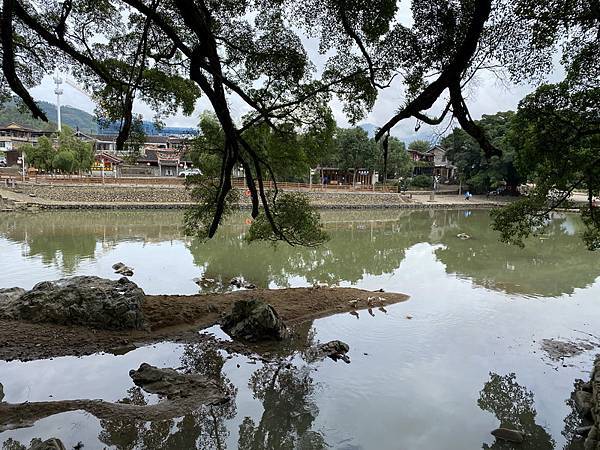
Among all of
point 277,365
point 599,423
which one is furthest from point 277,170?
point 599,423

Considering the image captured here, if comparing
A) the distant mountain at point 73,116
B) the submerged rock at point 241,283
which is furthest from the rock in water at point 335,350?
the distant mountain at point 73,116

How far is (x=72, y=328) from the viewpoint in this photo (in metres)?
7.55

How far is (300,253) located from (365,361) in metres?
10.1

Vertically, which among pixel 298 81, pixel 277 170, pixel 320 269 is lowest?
pixel 320 269

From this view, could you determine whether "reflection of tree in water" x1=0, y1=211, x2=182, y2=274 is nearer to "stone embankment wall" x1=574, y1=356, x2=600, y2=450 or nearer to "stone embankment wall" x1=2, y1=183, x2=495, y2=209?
"stone embankment wall" x1=2, y1=183, x2=495, y2=209

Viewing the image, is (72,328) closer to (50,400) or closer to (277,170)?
(50,400)

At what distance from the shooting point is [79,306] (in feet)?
25.3

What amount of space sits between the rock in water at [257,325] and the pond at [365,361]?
412mm

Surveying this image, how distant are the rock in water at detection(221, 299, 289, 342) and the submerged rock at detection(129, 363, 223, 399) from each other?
1708mm

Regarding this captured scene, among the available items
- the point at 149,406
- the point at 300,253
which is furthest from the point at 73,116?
the point at 149,406

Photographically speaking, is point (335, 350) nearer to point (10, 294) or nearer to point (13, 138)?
point (10, 294)

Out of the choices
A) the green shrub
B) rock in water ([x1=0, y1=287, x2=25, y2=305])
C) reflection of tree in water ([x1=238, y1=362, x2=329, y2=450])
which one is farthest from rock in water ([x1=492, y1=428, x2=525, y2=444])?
the green shrub

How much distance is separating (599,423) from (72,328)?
7.48 meters

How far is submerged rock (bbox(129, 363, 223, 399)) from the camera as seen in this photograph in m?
5.93
